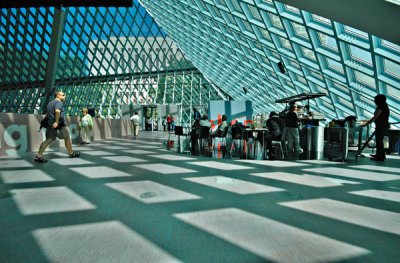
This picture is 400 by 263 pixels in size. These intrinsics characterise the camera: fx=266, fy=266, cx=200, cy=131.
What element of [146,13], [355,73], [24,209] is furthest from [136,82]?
[24,209]

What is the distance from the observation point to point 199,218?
2619 mm

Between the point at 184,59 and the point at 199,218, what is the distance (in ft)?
129

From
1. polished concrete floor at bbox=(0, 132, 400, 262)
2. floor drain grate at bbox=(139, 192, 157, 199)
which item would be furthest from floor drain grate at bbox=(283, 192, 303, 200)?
floor drain grate at bbox=(139, 192, 157, 199)

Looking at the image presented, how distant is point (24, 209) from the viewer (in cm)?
292

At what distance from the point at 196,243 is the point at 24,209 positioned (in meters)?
2.09

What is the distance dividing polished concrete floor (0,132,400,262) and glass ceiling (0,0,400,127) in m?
8.24

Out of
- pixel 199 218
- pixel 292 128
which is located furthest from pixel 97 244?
pixel 292 128

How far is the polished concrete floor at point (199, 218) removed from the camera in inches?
75.7

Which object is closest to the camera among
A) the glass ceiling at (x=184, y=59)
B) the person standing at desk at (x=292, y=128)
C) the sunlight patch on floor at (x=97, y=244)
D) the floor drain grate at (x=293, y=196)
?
the sunlight patch on floor at (x=97, y=244)

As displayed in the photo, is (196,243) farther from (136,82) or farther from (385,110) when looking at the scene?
(136,82)

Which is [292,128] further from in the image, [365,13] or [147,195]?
[147,195]

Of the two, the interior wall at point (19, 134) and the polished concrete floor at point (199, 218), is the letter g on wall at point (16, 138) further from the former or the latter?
the polished concrete floor at point (199, 218)

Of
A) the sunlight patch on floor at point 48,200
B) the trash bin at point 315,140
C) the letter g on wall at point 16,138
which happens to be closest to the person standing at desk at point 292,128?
the trash bin at point 315,140

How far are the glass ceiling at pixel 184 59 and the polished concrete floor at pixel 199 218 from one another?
824 centimetres
